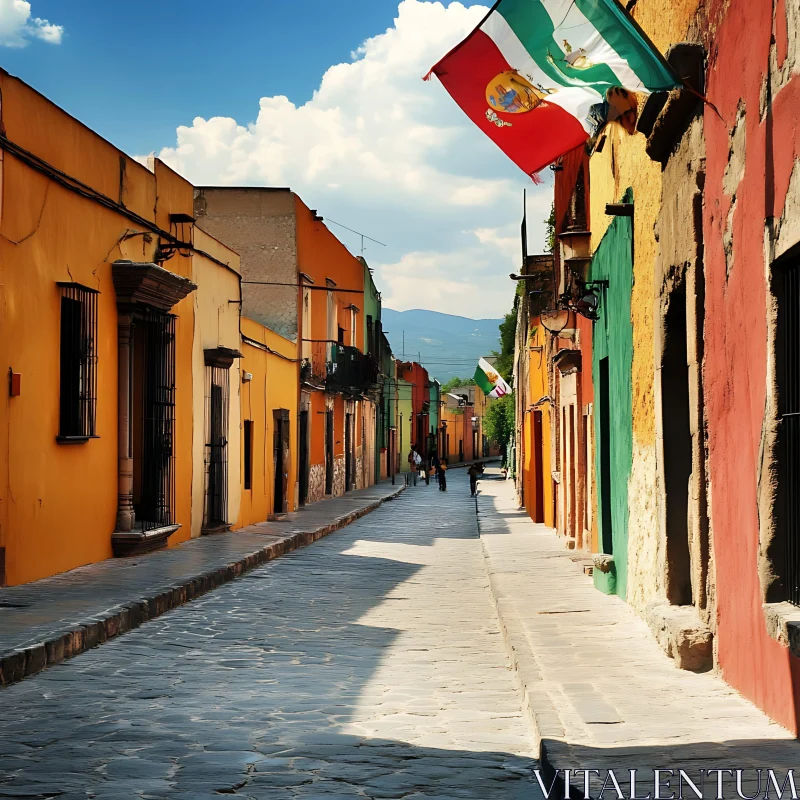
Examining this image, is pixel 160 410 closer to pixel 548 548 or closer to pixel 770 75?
pixel 548 548

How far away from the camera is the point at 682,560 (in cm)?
789

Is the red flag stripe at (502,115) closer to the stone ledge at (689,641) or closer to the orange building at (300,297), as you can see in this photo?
the stone ledge at (689,641)

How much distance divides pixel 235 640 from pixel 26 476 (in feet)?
10.9

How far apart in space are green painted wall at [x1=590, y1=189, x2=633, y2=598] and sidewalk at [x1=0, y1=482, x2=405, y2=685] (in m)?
3.91

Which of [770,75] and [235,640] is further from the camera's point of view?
[235,640]

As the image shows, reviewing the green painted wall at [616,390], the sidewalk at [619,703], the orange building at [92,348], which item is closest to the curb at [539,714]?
the sidewalk at [619,703]

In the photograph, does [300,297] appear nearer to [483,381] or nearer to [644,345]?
[483,381]

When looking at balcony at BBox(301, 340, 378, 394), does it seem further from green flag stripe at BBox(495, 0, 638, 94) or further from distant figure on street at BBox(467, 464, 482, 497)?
green flag stripe at BBox(495, 0, 638, 94)

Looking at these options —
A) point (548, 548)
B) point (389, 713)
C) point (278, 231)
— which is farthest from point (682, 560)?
point (278, 231)

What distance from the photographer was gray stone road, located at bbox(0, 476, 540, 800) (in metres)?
4.89

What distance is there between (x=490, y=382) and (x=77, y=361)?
26.8m

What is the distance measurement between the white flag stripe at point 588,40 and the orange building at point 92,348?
18.8 feet

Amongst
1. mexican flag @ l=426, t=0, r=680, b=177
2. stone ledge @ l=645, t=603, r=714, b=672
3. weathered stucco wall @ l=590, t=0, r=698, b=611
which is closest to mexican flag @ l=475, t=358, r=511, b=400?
weathered stucco wall @ l=590, t=0, r=698, b=611

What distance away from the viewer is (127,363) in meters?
13.9
